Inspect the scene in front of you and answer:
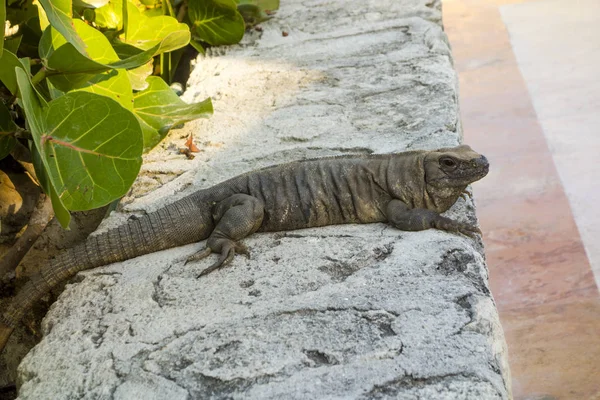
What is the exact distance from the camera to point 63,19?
2.73 metres

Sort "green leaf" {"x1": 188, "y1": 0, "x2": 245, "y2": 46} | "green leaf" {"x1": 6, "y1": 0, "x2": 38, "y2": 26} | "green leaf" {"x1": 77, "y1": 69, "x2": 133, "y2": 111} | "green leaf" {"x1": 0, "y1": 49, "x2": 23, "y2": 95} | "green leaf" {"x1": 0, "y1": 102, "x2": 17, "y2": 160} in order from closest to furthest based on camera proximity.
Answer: "green leaf" {"x1": 0, "y1": 49, "x2": 23, "y2": 95}
"green leaf" {"x1": 0, "y1": 102, "x2": 17, "y2": 160}
"green leaf" {"x1": 77, "y1": 69, "x2": 133, "y2": 111}
"green leaf" {"x1": 6, "y1": 0, "x2": 38, "y2": 26}
"green leaf" {"x1": 188, "y1": 0, "x2": 245, "y2": 46}

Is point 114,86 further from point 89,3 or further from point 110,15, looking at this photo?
point 110,15

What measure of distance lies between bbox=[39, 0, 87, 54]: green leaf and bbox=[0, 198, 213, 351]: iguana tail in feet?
2.20

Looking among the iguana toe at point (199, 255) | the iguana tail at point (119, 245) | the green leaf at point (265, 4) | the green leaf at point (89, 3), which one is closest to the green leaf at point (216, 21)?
the green leaf at point (265, 4)

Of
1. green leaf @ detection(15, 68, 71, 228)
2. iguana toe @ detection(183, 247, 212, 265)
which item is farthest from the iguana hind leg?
green leaf @ detection(15, 68, 71, 228)

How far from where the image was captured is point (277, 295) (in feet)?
8.04

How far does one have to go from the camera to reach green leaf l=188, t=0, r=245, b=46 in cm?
440

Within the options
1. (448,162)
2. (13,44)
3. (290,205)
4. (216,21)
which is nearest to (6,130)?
(13,44)

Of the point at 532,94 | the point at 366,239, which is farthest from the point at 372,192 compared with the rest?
the point at 532,94

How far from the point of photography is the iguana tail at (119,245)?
112 inches

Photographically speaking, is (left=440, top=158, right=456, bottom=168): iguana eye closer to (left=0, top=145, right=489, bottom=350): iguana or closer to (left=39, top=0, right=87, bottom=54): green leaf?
(left=0, top=145, right=489, bottom=350): iguana

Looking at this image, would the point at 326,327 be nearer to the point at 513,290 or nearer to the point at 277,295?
the point at 277,295

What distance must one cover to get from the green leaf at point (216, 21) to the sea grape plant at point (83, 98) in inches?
25.4

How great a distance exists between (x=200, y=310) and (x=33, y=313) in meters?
1.06
